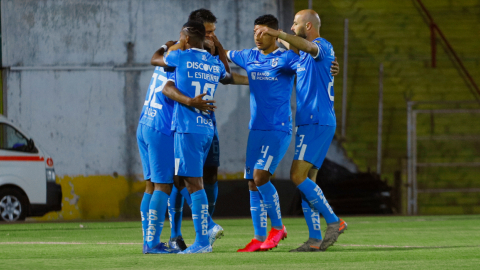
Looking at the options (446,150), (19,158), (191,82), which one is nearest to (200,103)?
(191,82)

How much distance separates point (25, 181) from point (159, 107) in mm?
7588

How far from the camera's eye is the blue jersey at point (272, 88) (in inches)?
293

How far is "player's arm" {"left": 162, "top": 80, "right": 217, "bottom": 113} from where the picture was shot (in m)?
6.80

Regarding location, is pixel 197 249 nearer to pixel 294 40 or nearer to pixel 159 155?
pixel 159 155

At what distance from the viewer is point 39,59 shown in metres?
17.7

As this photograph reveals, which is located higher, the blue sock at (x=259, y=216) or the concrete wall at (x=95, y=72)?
the concrete wall at (x=95, y=72)

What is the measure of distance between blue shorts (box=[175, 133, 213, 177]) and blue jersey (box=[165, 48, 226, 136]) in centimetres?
6

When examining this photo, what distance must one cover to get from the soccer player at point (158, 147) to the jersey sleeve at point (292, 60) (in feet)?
3.28

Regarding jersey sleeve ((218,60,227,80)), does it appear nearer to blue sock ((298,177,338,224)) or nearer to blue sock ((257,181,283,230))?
blue sock ((257,181,283,230))

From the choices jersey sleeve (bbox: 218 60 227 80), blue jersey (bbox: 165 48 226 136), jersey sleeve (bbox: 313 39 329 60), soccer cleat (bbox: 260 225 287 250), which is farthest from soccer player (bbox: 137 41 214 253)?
jersey sleeve (bbox: 313 39 329 60)

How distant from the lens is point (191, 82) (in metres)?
6.95

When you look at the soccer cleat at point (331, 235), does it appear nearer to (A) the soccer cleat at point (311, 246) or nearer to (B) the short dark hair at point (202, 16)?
Result: (A) the soccer cleat at point (311, 246)

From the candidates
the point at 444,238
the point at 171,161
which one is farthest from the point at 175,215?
the point at 444,238

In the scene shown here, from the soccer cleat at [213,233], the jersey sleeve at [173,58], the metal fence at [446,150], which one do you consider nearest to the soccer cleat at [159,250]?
the soccer cleat at [213,233]
